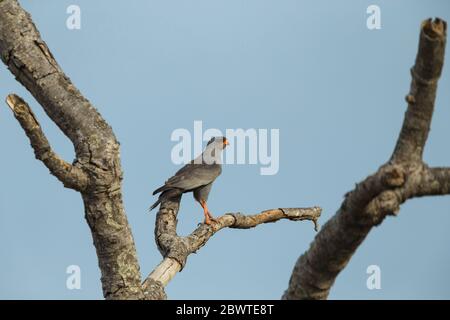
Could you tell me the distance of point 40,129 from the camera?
4.80 m

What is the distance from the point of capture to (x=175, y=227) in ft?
27.4

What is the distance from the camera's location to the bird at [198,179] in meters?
9.05

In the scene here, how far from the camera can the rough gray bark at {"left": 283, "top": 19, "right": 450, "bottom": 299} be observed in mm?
3662

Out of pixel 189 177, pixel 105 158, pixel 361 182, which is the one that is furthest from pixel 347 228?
pixel 189 177

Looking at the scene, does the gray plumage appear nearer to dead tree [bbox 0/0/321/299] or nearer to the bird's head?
the bird's head

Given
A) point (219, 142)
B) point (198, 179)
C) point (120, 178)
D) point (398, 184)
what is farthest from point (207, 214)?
point (398, 184)

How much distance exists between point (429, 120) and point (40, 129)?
2.69 metres

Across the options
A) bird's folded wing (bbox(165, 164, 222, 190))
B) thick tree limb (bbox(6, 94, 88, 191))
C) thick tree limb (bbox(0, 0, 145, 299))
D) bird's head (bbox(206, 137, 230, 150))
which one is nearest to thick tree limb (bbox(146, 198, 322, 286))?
bird's folded wing (bbox(165, 164, 222, 190))

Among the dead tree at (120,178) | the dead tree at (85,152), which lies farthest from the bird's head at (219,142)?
the dead tree at (85,152)

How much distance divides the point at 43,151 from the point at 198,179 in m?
4.97

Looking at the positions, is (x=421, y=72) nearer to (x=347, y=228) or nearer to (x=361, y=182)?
(x=361, y=182)

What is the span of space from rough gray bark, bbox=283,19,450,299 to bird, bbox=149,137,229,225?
501cm
